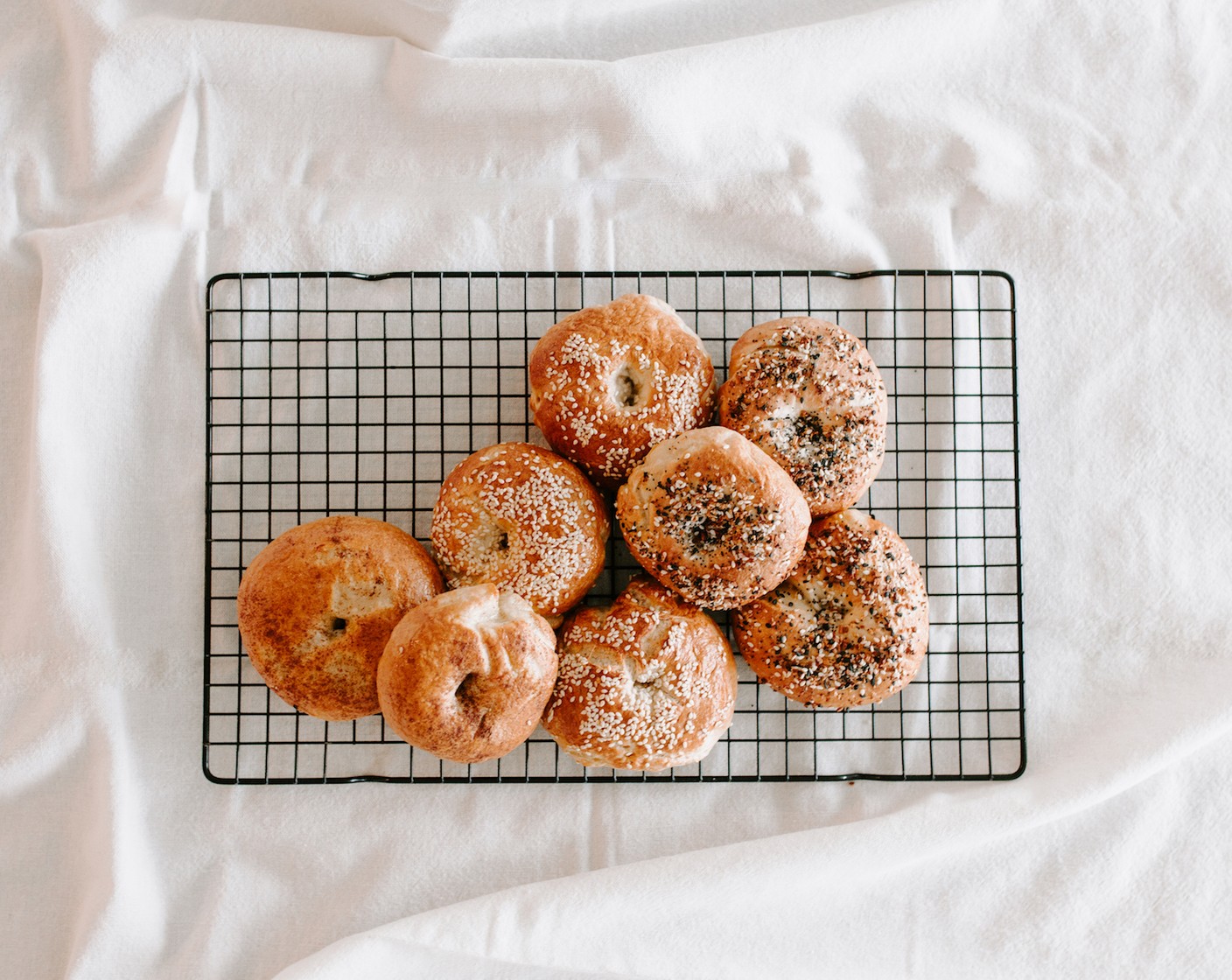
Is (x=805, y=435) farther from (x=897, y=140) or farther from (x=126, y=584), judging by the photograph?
(x=126, y=584)

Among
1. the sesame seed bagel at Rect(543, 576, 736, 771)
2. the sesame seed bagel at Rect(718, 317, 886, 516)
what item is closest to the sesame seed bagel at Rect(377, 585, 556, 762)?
the sesame seed bagel at Rect(543, 576, 736, 771)

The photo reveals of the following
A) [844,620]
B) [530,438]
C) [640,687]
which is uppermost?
[530,438]

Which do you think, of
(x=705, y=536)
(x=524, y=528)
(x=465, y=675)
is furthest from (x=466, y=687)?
(x=705, y=536)

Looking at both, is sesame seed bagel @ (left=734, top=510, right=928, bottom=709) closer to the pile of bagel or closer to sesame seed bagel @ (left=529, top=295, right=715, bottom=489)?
the pile of bagel

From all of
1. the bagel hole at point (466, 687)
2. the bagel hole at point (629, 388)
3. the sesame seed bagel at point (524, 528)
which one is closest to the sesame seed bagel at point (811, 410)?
the bagel hole at point (629, 388)

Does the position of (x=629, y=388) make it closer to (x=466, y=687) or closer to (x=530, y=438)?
(x=530, y=438)

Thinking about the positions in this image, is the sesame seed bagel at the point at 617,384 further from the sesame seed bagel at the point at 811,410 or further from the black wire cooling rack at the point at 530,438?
the black wire cooling rack at the point at 530,438
